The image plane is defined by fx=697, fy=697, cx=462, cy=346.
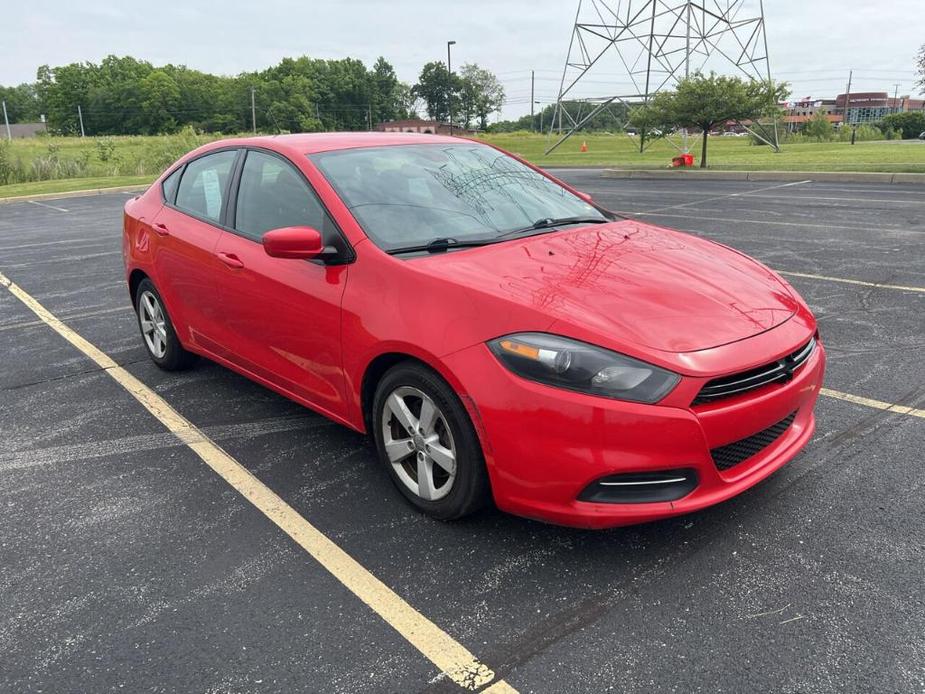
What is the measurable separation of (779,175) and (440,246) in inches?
704

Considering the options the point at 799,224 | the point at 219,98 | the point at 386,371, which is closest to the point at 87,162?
the point at 799,224

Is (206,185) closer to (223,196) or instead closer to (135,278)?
(223,196)

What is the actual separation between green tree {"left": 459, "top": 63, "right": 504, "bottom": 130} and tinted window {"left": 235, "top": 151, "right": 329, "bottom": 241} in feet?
420

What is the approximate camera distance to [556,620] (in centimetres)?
237

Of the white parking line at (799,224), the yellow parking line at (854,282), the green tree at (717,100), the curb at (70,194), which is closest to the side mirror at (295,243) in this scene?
the yellow parking line at (854,282)

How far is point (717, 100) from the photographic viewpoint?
2255 centimetres

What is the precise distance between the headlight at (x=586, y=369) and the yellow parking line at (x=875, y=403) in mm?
2090

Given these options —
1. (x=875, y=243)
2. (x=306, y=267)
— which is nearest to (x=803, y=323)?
(x=306, y=267)

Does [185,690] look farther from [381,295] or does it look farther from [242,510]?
[381,295]

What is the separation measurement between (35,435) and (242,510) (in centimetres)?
175

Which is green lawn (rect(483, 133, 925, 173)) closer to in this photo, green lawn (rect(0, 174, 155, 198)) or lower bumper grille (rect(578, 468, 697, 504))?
green lawn (rect(0, 174, 155, 198))

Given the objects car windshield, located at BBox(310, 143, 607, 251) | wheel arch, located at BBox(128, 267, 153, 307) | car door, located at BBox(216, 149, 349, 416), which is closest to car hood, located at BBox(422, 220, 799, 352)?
car windshield, located at BBox(310, 143, 607, 251)

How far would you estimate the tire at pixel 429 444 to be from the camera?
2.69 meters

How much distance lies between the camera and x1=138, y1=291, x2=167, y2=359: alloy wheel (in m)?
4.91
